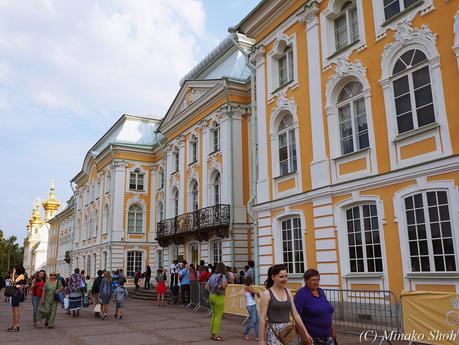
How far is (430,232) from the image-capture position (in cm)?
1058

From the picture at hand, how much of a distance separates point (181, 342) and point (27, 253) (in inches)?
3136

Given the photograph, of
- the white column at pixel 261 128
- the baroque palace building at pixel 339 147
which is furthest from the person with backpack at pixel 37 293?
the white column at pixel 261 128

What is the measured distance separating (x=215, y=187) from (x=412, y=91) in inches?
543

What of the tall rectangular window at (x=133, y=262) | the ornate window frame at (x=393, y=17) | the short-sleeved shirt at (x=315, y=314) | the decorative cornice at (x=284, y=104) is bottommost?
the short-sleeved shirt at (x=315, y=314)

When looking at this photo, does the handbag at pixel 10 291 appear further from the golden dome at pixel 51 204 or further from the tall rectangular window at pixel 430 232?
the golden dome at pixel 51 204

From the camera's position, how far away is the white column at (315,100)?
45.5 feet

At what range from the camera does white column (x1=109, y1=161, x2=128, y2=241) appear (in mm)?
32281

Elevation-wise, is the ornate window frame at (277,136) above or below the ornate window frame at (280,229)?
above

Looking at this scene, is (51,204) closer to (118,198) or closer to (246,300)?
(118,198)

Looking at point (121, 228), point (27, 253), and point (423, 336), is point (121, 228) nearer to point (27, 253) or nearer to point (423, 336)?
point (423, 336)

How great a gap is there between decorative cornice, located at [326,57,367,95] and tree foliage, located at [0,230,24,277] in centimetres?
7138

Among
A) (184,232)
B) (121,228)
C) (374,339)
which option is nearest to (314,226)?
(374,339)

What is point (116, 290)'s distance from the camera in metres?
15.2

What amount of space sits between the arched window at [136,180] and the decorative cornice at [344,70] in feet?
73.9
